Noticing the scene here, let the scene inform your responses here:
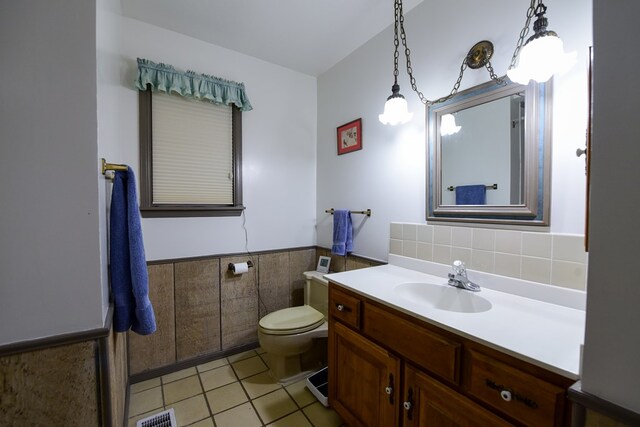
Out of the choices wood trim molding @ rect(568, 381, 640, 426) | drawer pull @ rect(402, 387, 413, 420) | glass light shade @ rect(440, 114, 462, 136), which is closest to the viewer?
wood trim molding @ rect(568, 381, 640, 426)

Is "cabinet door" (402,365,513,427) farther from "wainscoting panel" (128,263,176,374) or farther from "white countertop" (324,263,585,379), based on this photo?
"wainscoting panel" (128,263,176,374)

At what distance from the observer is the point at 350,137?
83.3 inches

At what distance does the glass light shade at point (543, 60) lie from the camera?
0.95 meters

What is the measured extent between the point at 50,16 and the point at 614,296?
5.13ft

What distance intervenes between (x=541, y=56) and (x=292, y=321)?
1899 mm

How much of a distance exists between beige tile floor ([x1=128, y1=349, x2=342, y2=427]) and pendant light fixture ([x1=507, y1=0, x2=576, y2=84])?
76.6 inches

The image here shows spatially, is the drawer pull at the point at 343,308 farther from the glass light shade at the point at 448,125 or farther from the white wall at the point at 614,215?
the glass light shade at the point at 448,125

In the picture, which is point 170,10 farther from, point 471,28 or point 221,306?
point 221,306

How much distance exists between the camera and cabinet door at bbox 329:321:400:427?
1108mm

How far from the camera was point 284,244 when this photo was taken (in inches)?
94.3

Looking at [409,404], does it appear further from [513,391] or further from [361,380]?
[513,391]

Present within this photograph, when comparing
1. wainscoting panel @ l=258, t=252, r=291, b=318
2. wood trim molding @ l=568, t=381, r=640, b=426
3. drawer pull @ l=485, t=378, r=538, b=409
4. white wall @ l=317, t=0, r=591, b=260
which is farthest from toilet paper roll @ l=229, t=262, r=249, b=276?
wood trim molding @ l=568, t=381, r=640, b=426

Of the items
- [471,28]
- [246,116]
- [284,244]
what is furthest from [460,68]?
[284,244]

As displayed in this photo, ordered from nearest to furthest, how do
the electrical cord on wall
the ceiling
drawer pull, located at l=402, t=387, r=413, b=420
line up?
1. drawer pull, located at l=402, t=387, r=413, b=420
2. the ceiling
3. the electrical cord on wall
